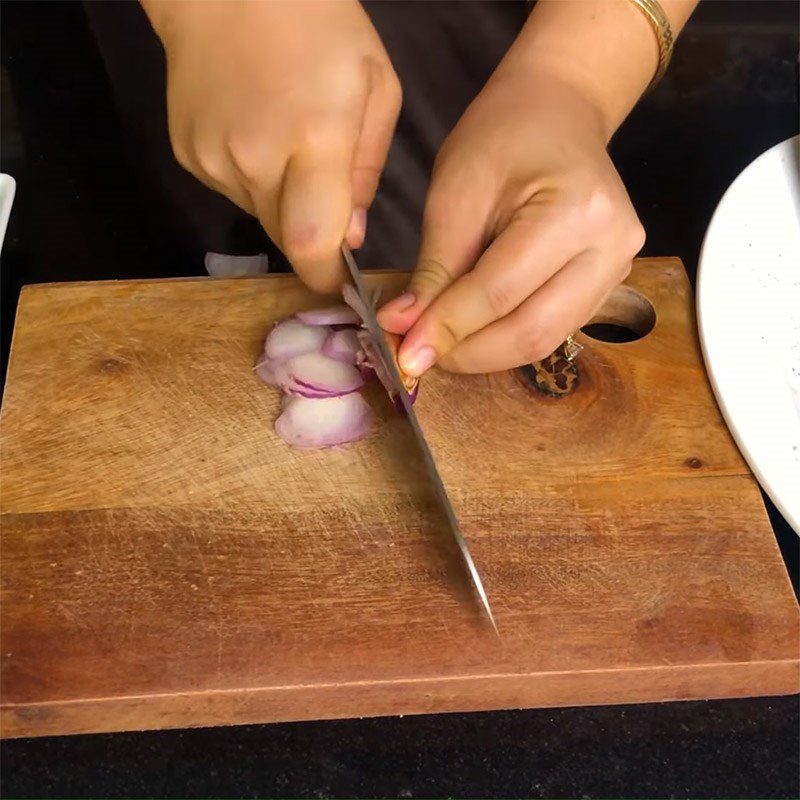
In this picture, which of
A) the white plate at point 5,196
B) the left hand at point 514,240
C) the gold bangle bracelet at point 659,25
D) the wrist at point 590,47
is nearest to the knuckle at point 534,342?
the left hand at point 514,240

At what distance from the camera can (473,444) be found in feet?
2.70

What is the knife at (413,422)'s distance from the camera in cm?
72

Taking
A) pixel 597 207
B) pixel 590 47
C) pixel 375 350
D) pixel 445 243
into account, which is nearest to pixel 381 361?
pixel 375 350

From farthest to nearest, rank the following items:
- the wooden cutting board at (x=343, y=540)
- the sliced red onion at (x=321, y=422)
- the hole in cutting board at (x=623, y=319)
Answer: the hole in cutting board at (x=623, y=319), the sliced red onion at (x=321, y=422), the wooden cutting board at (x=343, y=540)

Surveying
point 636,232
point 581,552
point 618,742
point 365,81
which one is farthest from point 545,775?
point 365,81

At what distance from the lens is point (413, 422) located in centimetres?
76

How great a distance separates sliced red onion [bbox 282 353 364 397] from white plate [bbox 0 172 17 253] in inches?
15.9

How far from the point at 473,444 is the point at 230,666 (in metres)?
0.28

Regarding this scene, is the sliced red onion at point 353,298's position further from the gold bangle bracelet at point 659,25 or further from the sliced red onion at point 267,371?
the gold bangle bracelet at point 659,25

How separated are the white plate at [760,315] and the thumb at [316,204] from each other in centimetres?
37

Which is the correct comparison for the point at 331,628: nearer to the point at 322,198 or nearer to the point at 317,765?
the point at 317,765

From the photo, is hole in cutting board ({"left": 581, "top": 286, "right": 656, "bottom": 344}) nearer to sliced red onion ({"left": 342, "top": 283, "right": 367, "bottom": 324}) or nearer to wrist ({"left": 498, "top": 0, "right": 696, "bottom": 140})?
wrist ({"left": 498, "top": 0, "right": 696, "bottom": 140})

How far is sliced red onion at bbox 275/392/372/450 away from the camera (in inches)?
32.3

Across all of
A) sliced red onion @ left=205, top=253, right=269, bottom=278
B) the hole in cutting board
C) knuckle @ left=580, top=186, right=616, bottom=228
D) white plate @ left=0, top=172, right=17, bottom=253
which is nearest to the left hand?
knuckle @ left=580, top=186, right=616, bottom=228
